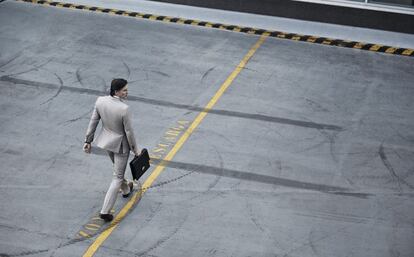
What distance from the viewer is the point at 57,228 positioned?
36.3 ft

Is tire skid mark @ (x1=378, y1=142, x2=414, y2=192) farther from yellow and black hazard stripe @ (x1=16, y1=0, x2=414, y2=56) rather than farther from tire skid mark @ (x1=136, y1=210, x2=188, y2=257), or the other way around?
yellow and black hazard stripe @ (x1=16, y1=0, x2=414, y2=56)

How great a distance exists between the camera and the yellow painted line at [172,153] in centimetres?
1081

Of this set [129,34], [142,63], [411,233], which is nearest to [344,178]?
[411,233]

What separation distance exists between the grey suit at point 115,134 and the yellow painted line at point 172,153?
0.37 meters

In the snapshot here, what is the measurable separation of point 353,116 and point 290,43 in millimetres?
4053

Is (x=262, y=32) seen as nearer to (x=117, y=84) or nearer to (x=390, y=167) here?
(x=390, y=167)

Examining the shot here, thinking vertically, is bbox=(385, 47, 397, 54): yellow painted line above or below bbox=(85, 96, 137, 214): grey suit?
below

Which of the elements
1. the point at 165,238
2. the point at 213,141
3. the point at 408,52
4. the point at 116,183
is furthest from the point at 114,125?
the point at 408,52

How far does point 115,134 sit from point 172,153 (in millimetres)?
2314

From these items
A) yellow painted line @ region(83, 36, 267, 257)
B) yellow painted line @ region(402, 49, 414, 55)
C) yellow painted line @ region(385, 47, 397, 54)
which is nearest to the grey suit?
yellow painted line @ region(83, 36, 267, 257)

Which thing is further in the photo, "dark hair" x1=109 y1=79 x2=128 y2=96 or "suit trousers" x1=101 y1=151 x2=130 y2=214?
"suit trousers" x1=101 y1=151 x2=130 y2=214

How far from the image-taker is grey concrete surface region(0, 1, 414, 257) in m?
11.0

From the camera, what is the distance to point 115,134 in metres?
11.0

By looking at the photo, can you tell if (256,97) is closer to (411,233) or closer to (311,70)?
(311,70)
